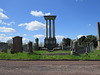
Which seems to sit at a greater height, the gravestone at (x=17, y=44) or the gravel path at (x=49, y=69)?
the gravestone at (x=17, y=44)

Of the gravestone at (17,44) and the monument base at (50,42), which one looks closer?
the gravestone at (17,44)

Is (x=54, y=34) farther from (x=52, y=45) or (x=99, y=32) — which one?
(x=99, y=32)

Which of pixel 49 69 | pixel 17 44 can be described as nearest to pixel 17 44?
pixel 17 44

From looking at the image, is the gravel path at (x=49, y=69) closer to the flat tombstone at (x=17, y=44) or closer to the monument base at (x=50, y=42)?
the flat tombstone at (x=17, y=44)

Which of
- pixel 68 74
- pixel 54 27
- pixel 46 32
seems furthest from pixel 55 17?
pixel 68 74

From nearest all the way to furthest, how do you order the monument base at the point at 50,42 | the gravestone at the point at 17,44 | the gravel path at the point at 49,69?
1. the gravel path at the point at 49,69
2. the gravestone at the point at 17,44
3. the monument base at the point at 50,42

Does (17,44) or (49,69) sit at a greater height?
(17,44)

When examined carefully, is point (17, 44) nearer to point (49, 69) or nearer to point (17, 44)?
point (17, 44)

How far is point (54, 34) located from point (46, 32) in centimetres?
245

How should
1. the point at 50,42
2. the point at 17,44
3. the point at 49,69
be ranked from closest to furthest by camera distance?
1. the point at 49,69
2. the point at 17,44
3. the point at 50,42

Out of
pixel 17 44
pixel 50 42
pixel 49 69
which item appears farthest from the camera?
pixel 50 42

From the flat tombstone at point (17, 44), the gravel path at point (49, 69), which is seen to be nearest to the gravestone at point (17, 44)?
the flat tombstone at point (17, 44)

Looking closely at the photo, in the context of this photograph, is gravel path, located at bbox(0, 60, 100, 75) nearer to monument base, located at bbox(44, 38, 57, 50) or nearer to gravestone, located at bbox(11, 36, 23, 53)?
gravestone, located at bbox(11, 36, 23, 53)

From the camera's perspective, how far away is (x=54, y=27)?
1367 inches
